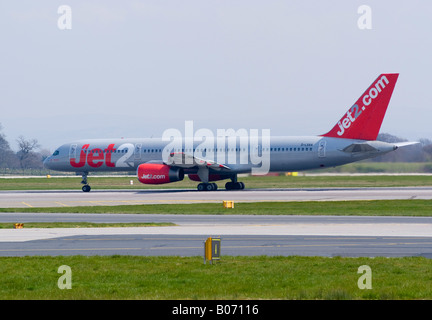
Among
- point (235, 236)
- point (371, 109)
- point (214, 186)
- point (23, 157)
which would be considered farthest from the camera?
point (23, 157)

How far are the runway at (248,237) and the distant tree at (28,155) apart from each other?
401 ft

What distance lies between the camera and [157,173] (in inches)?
2382

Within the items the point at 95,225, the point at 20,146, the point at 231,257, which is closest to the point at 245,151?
the point at 95,225

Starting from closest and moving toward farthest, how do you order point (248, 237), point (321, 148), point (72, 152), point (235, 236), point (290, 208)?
1. point (248, 237)
2. point (235, 236)
3. point (290, 208)
4. point (321, 148)
5. point (72, 152)

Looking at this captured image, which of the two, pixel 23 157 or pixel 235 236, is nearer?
pixel 235 236

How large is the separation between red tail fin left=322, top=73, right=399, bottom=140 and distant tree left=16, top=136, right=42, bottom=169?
106447 mm

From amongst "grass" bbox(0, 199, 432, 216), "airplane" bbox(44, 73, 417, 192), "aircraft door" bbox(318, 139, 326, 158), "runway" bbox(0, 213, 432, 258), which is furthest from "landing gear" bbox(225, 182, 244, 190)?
"runway" bbox(0, 213, 432, 258)

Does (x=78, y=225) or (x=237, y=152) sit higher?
(x=237, y=152)

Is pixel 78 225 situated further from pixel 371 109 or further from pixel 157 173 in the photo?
pixel 371 109

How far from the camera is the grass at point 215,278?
47.7ft

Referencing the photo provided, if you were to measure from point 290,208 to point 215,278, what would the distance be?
25175 mm

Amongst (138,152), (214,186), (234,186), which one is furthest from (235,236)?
(138,152)
